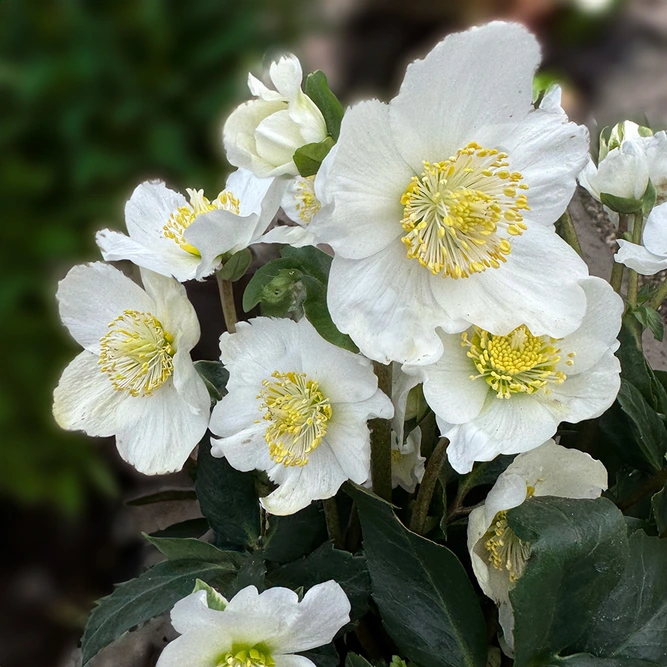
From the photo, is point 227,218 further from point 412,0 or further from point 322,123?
point 412,0

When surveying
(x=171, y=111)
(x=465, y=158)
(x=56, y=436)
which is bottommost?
(x=56, y=436)

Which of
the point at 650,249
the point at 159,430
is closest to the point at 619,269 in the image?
the point at 650,249

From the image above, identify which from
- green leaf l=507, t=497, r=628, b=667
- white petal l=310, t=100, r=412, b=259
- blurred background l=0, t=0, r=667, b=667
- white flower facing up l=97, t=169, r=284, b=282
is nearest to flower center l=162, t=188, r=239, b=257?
white flower facing up l=97, t=169, r=284, b=282

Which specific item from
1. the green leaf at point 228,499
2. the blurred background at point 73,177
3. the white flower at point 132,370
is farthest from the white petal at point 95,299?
the blurred background at point 73,177

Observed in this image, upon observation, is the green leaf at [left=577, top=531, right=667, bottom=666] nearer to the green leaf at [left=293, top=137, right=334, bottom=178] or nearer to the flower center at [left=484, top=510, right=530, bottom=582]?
the flower center at [left=484, top=510, right=530, bottom=582]

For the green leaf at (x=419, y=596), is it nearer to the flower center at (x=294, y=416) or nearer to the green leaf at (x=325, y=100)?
the flower center at (x=294, y=416)

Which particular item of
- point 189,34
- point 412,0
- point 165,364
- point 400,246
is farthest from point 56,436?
point 412,0
